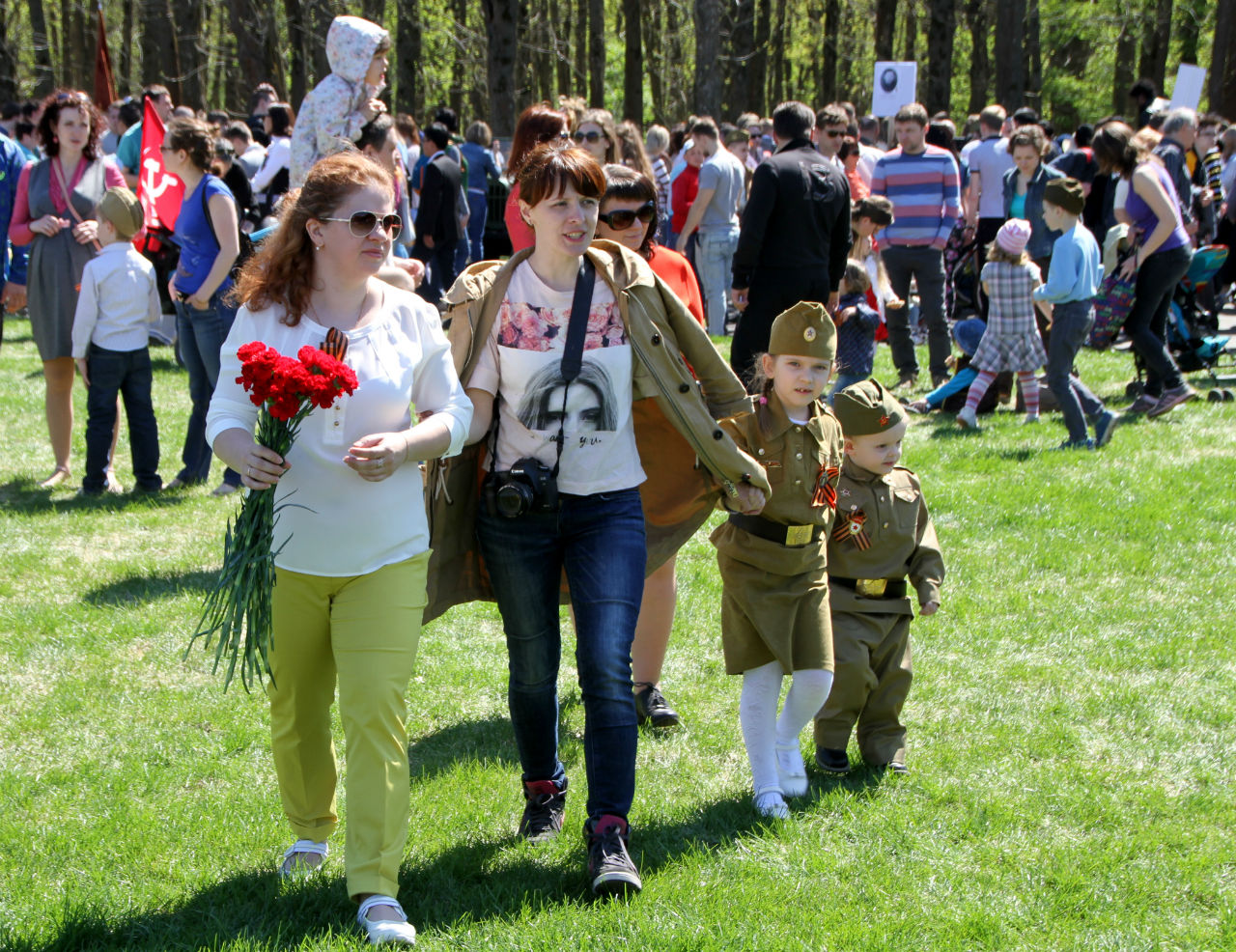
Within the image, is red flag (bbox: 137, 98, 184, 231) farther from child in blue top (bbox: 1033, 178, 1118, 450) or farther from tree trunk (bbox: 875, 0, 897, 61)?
tree trunk (bbox: 875, 0, 897, 61)

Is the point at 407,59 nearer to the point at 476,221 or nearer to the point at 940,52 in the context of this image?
the point at 940,52

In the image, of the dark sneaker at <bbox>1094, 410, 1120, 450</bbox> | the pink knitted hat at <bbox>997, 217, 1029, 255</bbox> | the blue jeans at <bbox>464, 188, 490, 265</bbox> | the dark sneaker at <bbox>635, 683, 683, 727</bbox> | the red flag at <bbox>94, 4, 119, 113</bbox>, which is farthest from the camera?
the blue jeans at <bbox>464, 188, 490, 265</bbox>

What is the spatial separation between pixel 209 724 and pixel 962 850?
2877 millimetres

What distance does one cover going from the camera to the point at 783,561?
13.4ft

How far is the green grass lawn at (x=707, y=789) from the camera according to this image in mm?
3469

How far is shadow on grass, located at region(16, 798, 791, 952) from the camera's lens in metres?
3.35

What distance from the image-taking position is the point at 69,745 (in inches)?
185

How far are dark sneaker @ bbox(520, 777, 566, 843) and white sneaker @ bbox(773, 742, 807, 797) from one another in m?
0.76

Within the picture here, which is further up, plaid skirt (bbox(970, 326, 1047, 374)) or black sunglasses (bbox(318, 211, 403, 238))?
black sunglasses (bbox(318, 211, 403, 238))

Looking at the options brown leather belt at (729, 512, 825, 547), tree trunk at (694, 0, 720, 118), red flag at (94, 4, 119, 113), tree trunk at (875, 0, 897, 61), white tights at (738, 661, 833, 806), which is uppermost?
tree trunk at (875, 0, 897, 61)

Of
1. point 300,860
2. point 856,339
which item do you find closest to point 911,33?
point 856,339

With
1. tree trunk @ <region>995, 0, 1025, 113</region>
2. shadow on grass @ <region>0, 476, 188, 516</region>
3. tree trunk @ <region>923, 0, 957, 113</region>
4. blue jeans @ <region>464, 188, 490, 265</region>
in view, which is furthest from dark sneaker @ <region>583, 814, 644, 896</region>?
tree trunk @ <region>995, 0, 1025, 113</region>

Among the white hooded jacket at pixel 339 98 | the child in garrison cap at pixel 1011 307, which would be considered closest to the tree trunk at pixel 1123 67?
the child in garrison cap at pixel 1011 307

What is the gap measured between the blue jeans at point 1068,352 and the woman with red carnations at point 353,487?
258 inches
